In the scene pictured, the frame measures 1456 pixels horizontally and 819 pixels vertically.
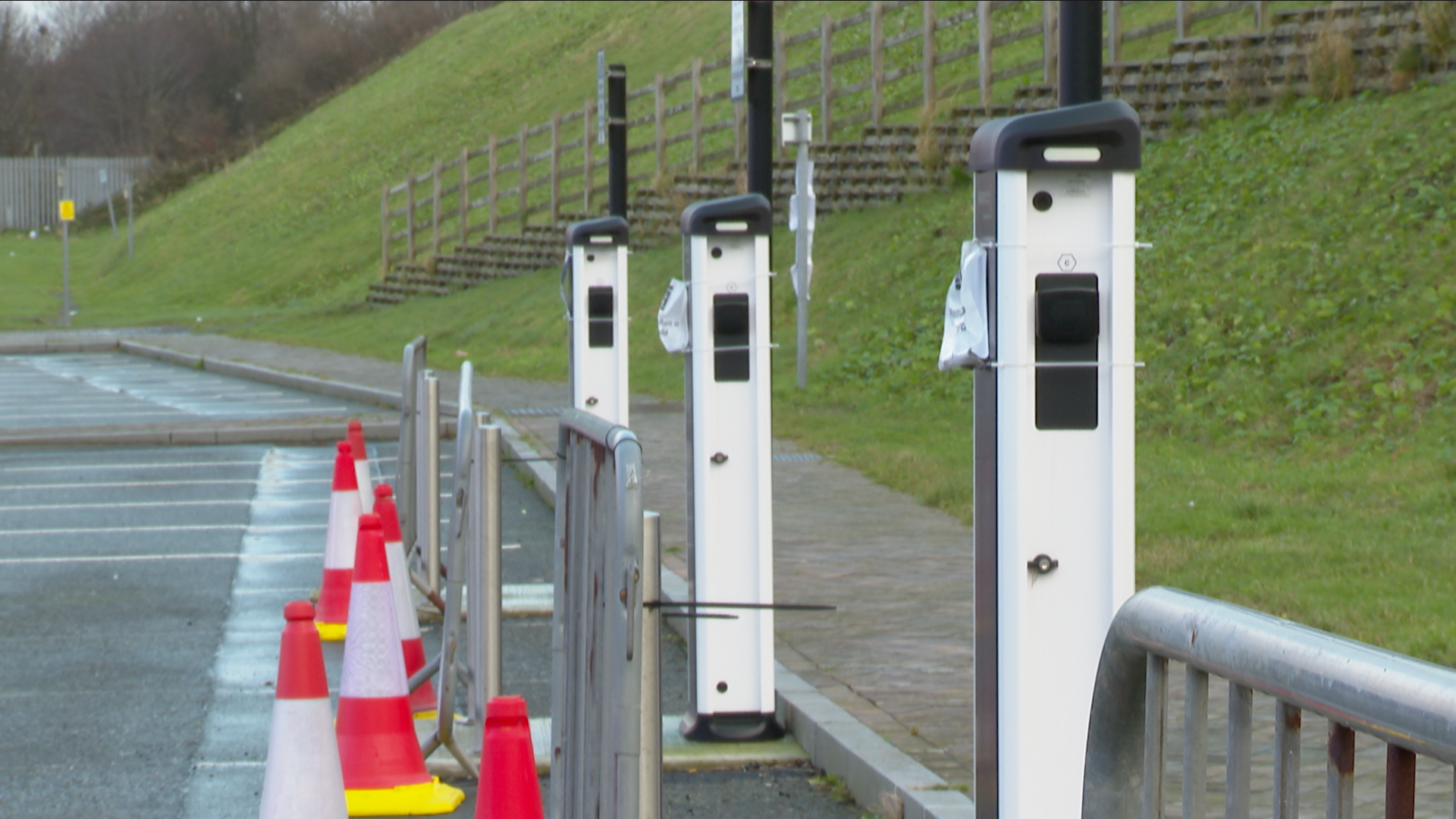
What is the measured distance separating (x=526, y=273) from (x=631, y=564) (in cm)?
2712

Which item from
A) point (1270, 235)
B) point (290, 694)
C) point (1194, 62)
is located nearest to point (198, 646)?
point (290, 694)

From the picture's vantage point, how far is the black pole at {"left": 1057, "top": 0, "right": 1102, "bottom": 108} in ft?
12.0

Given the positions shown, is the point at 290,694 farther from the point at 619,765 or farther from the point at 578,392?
the point at 578,392

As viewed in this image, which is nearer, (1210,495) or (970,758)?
(970,758)

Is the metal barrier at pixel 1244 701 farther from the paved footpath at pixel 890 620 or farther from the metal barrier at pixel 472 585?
the metal barrier at pixel 472 585

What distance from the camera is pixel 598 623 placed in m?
3.29

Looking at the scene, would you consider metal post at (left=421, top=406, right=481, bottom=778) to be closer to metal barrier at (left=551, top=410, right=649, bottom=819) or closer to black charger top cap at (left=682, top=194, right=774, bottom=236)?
black charger top cap at (left=682, top=194, right=774, bottom=236)

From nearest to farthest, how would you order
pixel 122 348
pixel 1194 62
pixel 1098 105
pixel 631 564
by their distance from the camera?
pixel 631 564 → pixel 1098 105 → pixel 1194 62 → pixel 122 348

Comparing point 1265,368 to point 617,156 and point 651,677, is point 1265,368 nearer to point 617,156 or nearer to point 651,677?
point 617,156

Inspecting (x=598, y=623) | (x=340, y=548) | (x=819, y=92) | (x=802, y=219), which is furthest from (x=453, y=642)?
(x=819, y=92)

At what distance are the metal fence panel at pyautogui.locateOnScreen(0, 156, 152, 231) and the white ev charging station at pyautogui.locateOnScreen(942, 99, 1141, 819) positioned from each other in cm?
6601

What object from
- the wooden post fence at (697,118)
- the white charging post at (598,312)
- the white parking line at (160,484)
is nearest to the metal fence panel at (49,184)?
the wooden post fence at (697,118)

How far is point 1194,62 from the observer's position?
17312mm

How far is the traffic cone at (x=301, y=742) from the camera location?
403cm
